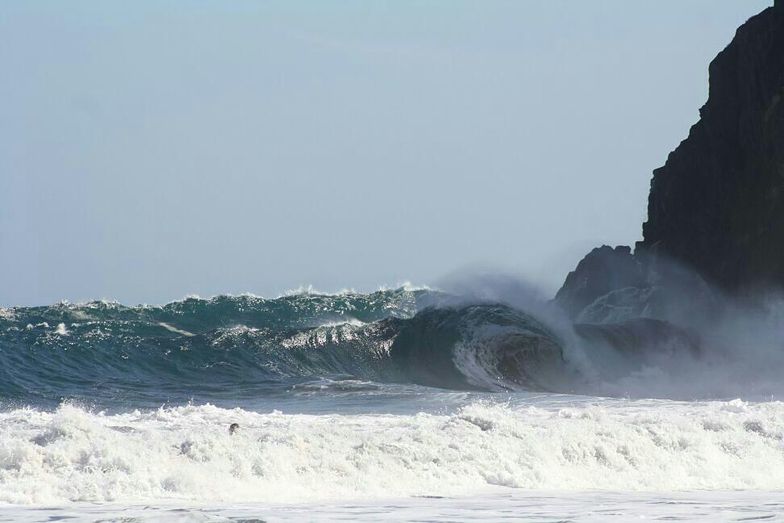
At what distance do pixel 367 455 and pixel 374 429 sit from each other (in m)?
2.48

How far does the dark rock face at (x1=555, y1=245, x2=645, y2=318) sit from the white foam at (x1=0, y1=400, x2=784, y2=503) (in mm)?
30491

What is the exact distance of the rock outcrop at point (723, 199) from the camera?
134 ft

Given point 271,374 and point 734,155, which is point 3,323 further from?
point 734,155

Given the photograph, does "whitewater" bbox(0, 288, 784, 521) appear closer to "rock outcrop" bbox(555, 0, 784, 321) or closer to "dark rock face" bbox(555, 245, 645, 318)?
"rock outcrop" bbox(555, 0, 784, 321)

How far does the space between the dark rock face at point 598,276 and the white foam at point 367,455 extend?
100 feet

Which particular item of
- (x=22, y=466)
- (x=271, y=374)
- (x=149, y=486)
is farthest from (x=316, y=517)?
(x=271, y=374)

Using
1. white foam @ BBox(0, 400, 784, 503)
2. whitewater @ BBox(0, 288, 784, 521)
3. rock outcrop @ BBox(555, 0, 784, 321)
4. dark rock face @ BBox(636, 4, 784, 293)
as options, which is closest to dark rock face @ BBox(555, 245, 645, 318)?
rock outcrop @ BBox(555, 0, 784, 321)

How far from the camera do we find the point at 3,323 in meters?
37.6

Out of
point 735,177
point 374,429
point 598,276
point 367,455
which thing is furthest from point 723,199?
point 367,455

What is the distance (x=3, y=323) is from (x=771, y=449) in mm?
25683

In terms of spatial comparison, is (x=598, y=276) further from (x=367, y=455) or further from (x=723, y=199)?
(x=367, y=455)

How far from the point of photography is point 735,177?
43500mm

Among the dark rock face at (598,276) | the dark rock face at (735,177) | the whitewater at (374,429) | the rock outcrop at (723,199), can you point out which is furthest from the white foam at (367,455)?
the dark rock face at (598,276)

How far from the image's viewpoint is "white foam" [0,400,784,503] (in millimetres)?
13766
